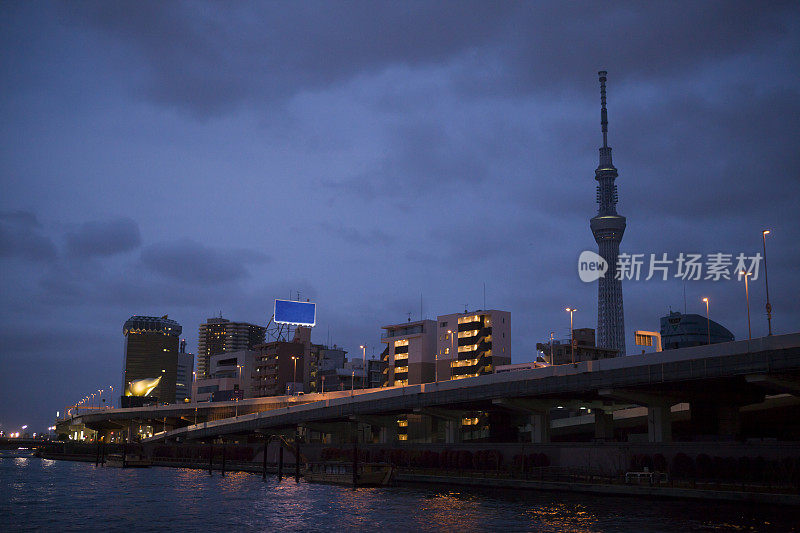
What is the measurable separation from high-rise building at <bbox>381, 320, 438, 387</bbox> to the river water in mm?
92985

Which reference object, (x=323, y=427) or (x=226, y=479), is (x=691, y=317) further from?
(x=226, y=479)

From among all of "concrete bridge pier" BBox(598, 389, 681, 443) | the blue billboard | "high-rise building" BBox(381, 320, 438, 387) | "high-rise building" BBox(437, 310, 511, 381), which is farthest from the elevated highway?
the blue billboard

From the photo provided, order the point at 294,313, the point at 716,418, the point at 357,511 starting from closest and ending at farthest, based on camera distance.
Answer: the point at 357,511 < the point at 716,418 < the point at 294,313

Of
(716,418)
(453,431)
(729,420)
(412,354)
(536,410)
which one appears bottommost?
(453,431)

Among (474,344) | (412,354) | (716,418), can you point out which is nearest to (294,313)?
(412,354)

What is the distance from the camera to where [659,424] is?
77.0 metres

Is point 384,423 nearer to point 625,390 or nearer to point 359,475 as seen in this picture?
point 359,475

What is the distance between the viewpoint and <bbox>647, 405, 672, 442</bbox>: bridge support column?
76.0 metres

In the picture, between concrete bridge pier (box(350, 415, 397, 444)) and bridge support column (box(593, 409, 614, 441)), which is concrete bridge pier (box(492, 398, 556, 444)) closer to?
bridge support column (box(593, 409, 614, 441))

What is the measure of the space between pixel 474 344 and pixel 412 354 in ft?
60.2

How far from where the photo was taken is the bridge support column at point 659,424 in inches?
2992

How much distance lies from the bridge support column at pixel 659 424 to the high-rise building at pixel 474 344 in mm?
86526

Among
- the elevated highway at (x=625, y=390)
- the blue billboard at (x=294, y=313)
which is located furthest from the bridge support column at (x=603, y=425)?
the blue billboard at (x=294, y=313)

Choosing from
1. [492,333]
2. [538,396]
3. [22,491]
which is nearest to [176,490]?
[22,491]
